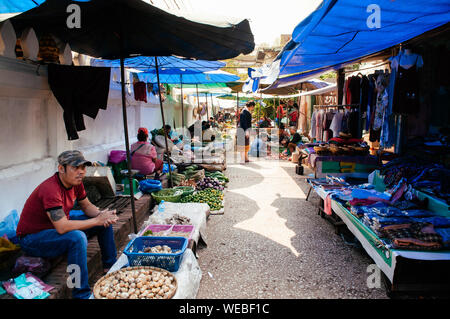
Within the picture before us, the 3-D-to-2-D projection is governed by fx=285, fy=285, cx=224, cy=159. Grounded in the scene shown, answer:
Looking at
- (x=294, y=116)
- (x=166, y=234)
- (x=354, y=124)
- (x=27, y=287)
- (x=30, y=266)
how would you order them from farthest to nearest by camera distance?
(x=294, y=116) → (x=354, y=124) → (x=166, y=234) → (x=30, y=266) → (x=27, y=287)

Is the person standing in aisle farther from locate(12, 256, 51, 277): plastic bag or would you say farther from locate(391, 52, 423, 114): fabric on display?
locate(12, 256, 51, 277): plastic bag

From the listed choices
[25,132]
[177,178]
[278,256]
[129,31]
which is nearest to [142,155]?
[177,178]

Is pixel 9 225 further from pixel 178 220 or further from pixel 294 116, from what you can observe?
pixel 294 116

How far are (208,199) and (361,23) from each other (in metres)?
4.05

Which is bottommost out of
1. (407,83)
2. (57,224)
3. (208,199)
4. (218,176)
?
(208,199)

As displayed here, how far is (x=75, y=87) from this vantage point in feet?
14.1

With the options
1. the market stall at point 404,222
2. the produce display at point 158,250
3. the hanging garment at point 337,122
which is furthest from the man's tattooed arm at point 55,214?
the hanging garment at point 337,122

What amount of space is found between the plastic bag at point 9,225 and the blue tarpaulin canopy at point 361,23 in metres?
4.11

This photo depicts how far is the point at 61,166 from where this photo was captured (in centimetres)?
284

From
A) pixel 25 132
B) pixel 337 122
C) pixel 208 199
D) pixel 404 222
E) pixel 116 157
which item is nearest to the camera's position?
pixel 404 222

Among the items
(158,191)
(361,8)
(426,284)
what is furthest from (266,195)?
(361,8)

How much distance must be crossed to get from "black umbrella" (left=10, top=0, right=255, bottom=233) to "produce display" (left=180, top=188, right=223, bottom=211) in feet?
7.36

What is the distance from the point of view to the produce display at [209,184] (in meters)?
6.91
